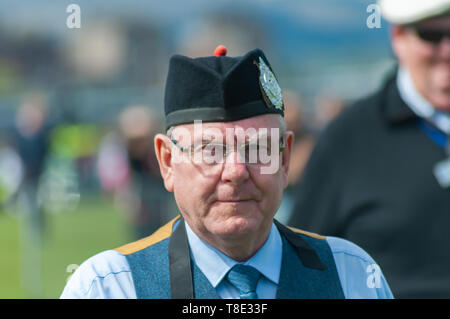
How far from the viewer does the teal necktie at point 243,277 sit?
1.66 meters

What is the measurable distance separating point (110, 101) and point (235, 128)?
1811 centimetres

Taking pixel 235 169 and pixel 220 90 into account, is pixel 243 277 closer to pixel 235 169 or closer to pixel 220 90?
pixel 235 169

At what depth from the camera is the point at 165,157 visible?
1.76 meters

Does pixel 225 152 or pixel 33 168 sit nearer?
pixel 225 152

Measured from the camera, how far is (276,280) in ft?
5.61

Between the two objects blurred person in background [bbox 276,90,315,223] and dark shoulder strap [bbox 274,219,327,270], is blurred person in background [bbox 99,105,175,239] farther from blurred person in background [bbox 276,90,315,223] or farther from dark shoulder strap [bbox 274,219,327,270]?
dark shoulder strap [bbox 274,219,327,270]

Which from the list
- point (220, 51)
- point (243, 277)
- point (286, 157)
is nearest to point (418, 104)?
point (286, 157)

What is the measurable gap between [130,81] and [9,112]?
5.79 metres

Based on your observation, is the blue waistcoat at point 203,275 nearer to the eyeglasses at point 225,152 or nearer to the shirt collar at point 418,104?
the eyeglasses at point 225,152

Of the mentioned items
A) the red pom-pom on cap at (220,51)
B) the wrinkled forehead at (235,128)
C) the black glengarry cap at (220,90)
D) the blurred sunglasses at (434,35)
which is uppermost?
the blurred sunglasses at (434,35)

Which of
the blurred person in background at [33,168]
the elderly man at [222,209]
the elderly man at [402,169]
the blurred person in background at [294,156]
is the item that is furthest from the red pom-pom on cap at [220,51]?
the blurred person in background at [33,168]

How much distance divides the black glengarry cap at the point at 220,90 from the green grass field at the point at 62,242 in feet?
14.1

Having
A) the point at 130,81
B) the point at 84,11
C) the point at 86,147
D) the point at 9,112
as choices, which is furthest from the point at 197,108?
the point at 130,81

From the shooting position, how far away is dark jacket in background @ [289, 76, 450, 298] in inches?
96.6
